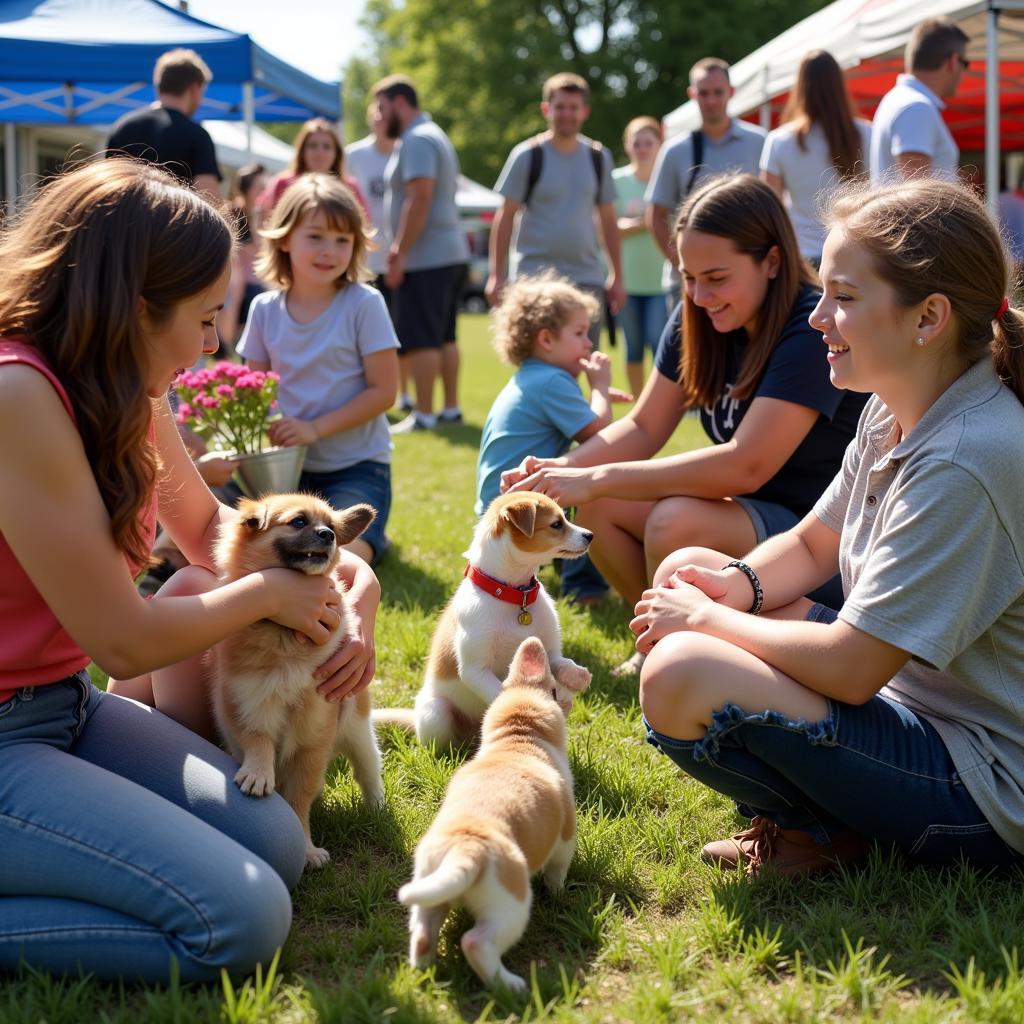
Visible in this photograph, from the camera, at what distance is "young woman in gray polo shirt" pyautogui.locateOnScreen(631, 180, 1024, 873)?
239 cm

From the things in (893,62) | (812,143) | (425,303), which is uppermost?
(893,62)

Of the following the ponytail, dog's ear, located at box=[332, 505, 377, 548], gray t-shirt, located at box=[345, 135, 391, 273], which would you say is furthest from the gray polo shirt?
the ponytail

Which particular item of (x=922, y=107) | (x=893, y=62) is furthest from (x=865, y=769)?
(x=893, y=62)

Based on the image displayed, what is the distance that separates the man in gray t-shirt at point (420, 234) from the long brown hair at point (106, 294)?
7.20 m

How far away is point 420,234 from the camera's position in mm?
9641

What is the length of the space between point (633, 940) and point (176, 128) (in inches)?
254

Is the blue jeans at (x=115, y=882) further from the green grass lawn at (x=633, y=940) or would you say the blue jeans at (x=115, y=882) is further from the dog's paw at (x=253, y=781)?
the dog's paw at (x=253, y=781)

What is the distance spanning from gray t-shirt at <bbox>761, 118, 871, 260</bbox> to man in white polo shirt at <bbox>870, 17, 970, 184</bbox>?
1.05 feet

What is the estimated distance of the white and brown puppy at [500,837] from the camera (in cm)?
223

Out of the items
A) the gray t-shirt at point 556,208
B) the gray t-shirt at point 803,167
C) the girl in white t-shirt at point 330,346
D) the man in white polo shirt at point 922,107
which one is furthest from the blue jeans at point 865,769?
the gray t-shirt at point 556,208

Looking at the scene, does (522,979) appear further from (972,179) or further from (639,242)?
(639,242)

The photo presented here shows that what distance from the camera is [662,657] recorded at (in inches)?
103

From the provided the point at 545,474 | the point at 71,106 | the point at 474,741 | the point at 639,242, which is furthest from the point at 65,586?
the point at 71,106

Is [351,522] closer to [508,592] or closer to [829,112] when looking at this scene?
[508,592]
